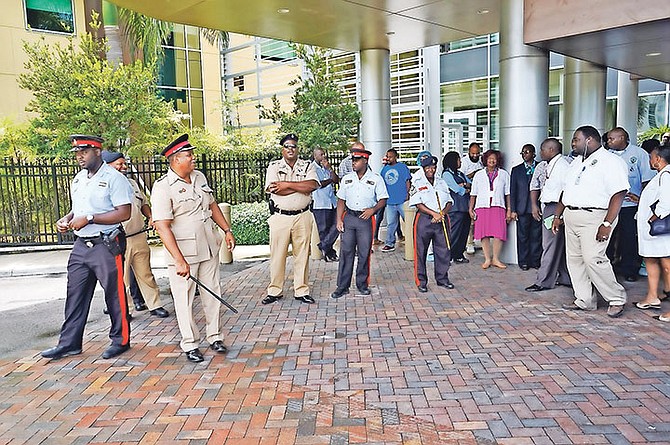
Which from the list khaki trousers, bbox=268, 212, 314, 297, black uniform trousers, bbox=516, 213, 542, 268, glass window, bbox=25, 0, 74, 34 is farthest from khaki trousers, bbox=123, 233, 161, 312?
glass window, bbox=25, 0, 74, 34

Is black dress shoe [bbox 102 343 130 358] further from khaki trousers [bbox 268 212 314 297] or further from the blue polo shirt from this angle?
the blue polo shirt

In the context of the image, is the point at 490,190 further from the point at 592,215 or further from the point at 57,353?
the point at 57,353

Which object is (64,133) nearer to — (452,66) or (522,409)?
(522,409)

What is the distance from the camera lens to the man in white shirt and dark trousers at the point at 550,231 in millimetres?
6684

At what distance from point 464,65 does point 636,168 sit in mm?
13206

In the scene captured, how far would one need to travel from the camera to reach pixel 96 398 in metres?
4.34

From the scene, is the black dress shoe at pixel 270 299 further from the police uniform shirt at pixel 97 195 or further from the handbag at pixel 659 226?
the handbag at pixel 659 226

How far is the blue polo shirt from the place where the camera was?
9.86m

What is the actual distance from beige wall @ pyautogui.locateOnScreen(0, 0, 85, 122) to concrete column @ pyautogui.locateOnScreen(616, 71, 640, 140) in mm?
18455

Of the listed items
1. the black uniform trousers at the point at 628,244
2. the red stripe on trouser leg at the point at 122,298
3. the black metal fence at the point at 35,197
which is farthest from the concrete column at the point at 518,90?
the black metal fence at the point at 35,197

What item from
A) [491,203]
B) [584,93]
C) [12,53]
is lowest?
[491,203]

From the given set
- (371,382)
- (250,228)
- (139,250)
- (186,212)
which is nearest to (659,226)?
(371,382)

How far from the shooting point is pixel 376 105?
12.3m

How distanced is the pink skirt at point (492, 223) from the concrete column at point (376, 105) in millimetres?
4275
